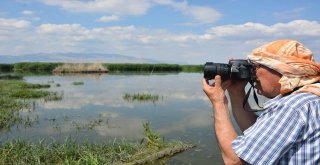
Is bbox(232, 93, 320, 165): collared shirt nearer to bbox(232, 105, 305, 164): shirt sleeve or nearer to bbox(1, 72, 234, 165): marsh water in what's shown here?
bbox(232, 105, 305, 164): shirt sleeve

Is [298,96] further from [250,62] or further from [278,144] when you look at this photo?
[250,62]

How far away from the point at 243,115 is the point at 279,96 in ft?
1.99

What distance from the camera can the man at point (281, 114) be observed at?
206cm

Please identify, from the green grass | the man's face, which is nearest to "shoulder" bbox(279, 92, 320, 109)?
the man's face

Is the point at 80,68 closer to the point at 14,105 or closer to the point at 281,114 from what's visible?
the point at 14,105

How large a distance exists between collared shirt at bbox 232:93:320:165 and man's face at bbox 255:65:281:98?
→ 0.17 meters

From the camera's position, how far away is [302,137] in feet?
6.76

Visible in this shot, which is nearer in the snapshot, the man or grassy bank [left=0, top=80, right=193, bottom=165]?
the man

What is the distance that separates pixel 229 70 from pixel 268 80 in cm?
35

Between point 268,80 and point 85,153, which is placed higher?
point 268,80

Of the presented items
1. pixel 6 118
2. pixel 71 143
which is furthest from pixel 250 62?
pixel 6 118

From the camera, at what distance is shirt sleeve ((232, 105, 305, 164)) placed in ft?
6.72

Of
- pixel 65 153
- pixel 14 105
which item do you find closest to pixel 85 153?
pixel 65 153

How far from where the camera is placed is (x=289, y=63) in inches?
87.0
